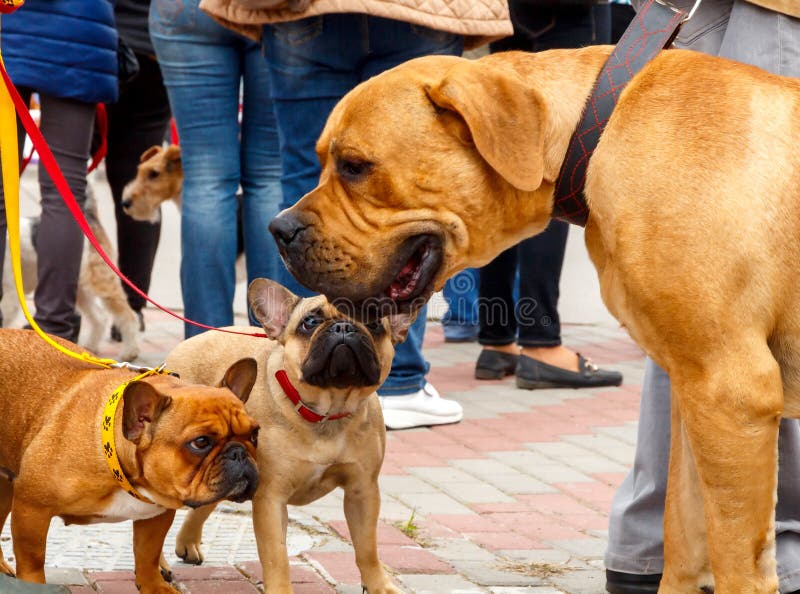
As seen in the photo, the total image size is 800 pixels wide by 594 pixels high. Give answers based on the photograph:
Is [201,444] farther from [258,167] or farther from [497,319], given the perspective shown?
[497,319]

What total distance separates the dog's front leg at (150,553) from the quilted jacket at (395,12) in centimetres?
240

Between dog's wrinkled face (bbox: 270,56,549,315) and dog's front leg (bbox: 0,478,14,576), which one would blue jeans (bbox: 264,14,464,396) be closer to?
dog's front leg (bbox: 0,478,14,576)

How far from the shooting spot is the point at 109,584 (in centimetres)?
375

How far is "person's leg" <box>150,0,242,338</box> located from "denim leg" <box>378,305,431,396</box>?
2.89ft

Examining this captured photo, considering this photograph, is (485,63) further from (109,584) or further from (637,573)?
(109,584)

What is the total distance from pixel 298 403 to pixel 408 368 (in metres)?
2.18

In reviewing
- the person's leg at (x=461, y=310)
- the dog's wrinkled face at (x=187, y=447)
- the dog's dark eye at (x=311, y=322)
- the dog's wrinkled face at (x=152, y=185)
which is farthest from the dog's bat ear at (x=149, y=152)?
the dog's wrinkled face at (x=187, y=447)

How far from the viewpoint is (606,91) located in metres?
3.12

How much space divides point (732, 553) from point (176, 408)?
5.17ft

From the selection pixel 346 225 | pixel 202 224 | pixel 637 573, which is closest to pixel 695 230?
pixel 346 225

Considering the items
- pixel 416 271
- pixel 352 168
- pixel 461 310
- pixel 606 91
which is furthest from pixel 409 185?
pixel 461 310

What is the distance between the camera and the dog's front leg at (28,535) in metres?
3.34

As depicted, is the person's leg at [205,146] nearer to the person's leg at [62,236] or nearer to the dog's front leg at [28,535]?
the person's leg at [62,236]

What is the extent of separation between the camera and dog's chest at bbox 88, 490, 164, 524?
3.43 meters
